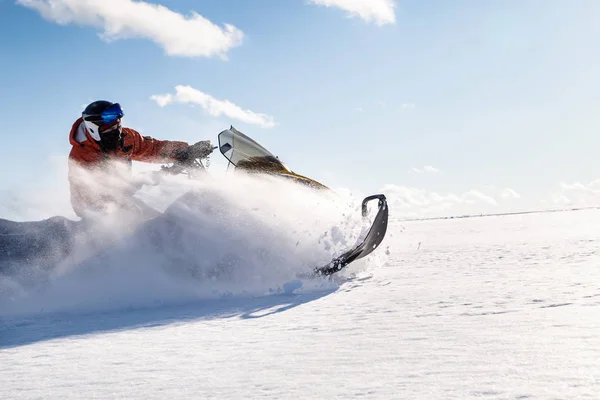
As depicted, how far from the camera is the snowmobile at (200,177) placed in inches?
220

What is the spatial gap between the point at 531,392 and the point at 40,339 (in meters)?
3.33

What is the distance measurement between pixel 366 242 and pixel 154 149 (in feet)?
10.5

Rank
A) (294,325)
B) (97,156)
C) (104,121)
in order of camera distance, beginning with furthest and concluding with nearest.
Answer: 1. (97,156)
2. (104,121)
3. (294,325)

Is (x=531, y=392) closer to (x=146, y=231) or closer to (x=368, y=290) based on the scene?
(x=368, y=290)

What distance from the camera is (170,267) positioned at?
5477mm

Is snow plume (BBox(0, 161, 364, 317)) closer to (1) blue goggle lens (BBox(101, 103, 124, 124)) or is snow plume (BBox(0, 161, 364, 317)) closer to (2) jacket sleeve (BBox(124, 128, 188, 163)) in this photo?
(2) jacket sleeve (BBox(124, 128, 188, 163))

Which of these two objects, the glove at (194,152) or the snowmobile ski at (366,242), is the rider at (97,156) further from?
the snowmobile ski at (366,242)

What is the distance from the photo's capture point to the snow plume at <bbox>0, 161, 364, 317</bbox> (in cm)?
516

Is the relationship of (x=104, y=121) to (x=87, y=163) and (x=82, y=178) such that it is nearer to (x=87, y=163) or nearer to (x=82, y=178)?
(x=87, y=163)

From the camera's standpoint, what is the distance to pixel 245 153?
688 cm

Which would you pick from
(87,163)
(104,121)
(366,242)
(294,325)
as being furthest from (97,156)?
(294,325)

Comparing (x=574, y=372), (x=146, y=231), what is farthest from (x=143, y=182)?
(x=574, y=372)

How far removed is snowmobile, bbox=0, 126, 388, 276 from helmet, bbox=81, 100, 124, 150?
76 centimetres

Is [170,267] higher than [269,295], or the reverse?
[170,267]
